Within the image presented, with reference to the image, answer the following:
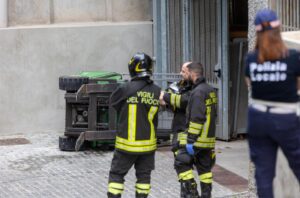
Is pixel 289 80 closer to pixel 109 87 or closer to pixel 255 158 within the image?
pixel 255 158

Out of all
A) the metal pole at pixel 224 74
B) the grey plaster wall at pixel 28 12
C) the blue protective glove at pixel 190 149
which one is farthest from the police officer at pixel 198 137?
the grey plaster wall at pixel 28 12

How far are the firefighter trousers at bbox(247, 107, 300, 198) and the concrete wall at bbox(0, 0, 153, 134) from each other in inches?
333

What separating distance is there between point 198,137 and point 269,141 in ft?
8.97

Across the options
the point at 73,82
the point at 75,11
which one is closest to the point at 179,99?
the point at 73,82

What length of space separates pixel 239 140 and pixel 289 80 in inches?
301

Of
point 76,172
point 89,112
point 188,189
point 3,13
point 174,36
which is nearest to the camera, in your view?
point 188,189

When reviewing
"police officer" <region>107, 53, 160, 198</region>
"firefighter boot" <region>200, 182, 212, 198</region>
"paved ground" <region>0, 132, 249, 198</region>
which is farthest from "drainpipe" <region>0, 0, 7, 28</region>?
"firefighter boot" <region>200, 182, 212, 198</region>

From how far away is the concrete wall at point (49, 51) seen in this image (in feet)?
45.8

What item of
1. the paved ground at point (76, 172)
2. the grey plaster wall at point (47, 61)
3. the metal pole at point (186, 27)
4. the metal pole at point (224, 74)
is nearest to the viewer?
the paved ground at point (76, 172)

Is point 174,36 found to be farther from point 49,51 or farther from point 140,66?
point 140,66

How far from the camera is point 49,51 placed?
1404 centimetres

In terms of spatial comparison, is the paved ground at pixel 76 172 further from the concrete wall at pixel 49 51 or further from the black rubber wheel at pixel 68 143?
the concrete wall at pixel 49 51

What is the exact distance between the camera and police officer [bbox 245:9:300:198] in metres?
5.66

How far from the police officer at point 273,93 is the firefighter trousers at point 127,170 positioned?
2496 mm
